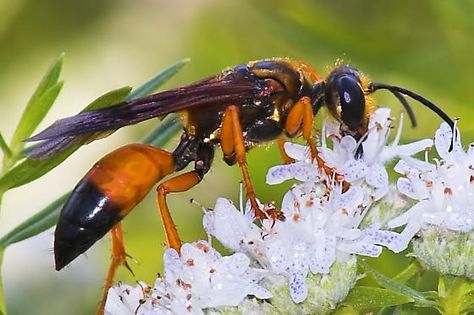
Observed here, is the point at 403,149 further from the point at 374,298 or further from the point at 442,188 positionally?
the point at 374,298

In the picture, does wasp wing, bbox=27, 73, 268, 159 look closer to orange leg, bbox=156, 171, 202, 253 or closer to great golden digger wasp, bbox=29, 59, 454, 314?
great golden digger wasp, bbox=29, 59, 454, 314

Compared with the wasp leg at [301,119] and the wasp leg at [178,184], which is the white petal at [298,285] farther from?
the wasp leg at [301,119]

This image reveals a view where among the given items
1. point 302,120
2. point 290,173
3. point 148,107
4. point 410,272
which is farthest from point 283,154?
point 410,272

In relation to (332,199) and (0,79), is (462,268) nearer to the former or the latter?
(332,199)

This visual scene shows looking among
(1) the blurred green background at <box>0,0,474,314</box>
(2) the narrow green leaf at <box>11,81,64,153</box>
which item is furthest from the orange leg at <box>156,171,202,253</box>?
(1) the blurred green background at <box>0,0,474,314</box>

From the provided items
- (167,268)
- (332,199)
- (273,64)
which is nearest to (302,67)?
(273,64)

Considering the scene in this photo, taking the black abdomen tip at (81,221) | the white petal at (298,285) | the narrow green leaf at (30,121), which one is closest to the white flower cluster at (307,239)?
the white petal at (298,285)
